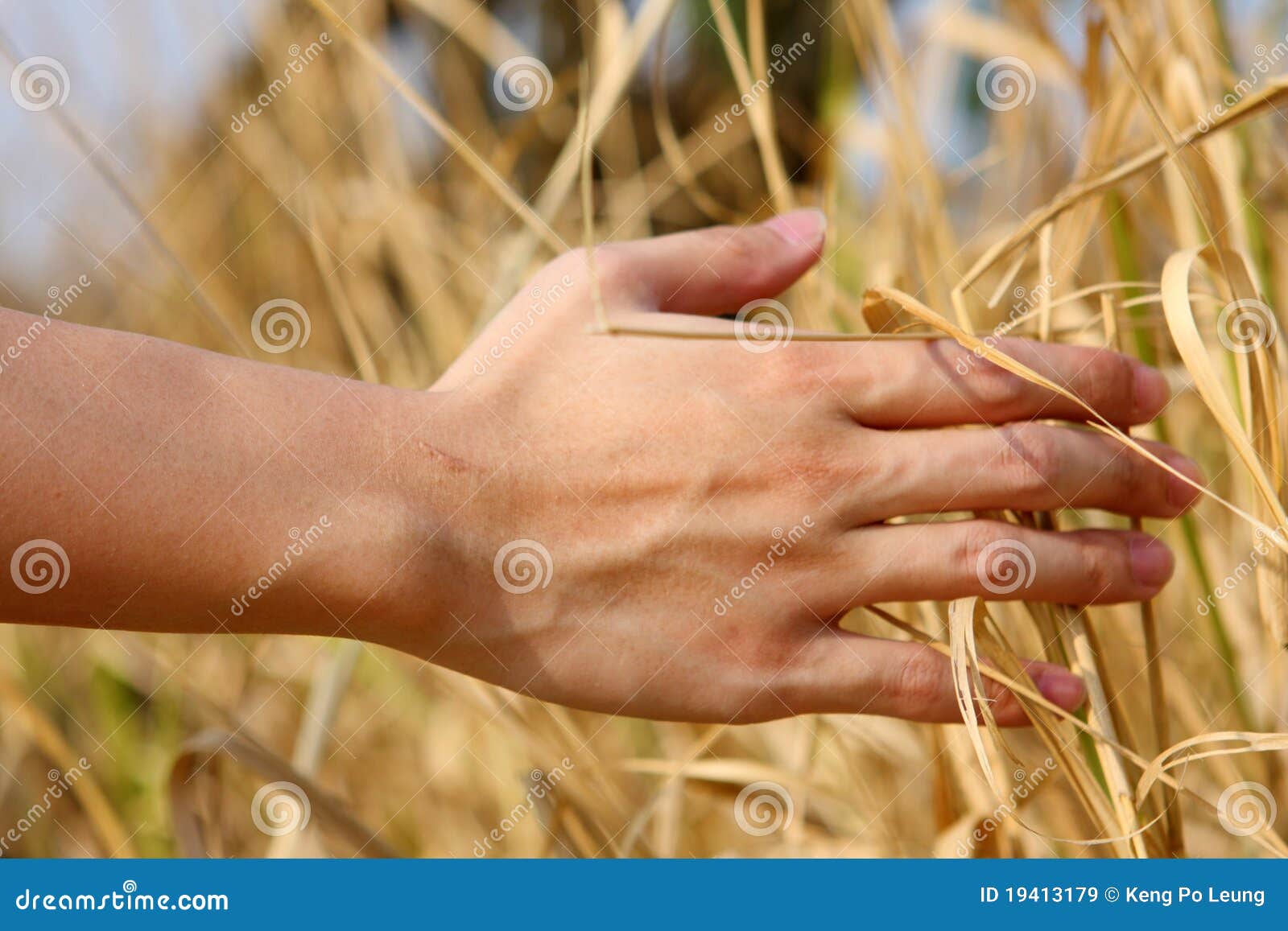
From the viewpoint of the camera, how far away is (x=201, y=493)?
46 cm

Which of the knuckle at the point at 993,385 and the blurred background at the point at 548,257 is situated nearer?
the knuckle at the point at 993,385

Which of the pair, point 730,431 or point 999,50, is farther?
point 999,50

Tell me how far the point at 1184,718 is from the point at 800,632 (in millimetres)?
298

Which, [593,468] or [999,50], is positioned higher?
[999,50]

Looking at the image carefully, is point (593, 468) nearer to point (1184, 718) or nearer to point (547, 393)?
point (547, 393)

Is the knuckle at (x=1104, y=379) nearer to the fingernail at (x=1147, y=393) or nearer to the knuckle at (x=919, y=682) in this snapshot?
the fingernail at (x=1147, y=393)

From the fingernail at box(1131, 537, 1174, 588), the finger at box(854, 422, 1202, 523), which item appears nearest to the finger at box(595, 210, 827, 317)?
the finger at box(854, 422, 1202, 523)

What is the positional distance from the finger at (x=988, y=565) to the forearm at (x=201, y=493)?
203 mm

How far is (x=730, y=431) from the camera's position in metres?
0.52

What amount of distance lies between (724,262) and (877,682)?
0.23 meters

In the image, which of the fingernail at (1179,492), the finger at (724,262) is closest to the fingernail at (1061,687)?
the fingernail at (1179,492)

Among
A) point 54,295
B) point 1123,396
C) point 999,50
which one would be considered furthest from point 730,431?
point 54,295

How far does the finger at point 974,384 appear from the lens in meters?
0.51

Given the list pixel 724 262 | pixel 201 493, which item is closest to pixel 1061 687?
pixel 724 262
